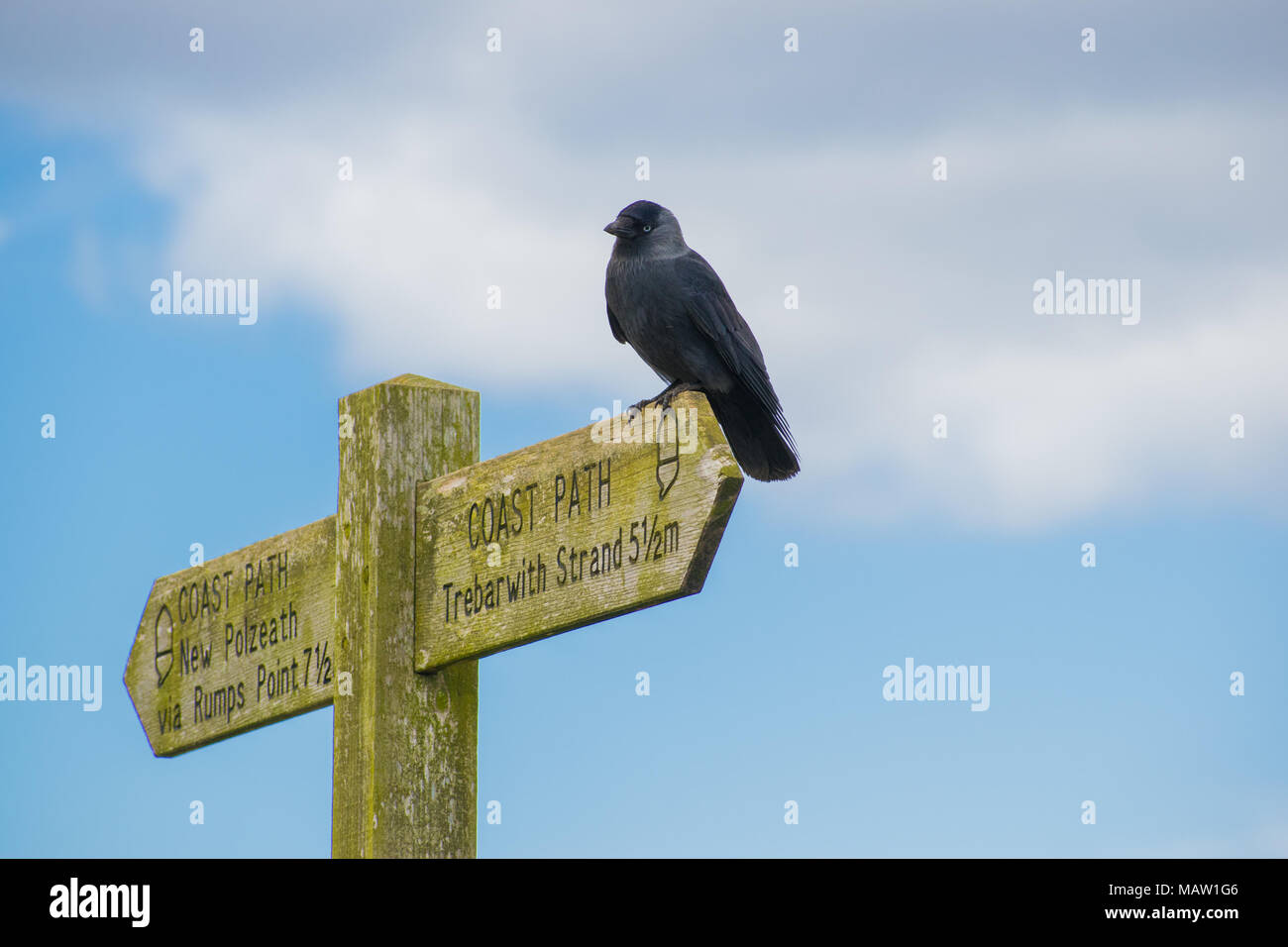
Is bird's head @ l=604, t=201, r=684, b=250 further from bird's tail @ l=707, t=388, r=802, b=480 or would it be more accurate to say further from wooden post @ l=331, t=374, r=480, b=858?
wooden post @ l=331, t=374, r=480, b=858

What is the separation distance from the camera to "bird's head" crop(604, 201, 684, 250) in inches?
185

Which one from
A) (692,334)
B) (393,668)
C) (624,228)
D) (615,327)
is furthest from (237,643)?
(624,228)

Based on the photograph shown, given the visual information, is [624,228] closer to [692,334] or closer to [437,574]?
[692,334]

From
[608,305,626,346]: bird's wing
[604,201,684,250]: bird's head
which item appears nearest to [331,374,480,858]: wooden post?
[608,305,626,346]: bird's wing

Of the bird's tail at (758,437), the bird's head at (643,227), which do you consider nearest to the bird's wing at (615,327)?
the bird's head at (643,227)

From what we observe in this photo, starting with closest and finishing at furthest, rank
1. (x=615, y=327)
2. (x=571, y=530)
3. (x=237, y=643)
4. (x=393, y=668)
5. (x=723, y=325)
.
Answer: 1. (x=571, y=530)
2. (x=393, y=668)
3. (x=237, y=643)
4. (x=723, y=325)
5. (x=615, y=327)

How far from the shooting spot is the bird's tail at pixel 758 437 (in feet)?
12.7

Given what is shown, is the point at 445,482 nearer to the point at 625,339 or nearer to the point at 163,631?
the point at 163,631

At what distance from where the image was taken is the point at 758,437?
3.97 m

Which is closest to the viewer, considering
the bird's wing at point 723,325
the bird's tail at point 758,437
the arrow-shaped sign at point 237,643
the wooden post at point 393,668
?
the wooden post at point 393,668

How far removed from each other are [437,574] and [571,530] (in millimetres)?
369

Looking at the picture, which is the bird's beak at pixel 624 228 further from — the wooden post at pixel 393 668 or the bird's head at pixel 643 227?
the wooden post at pixel 393 668

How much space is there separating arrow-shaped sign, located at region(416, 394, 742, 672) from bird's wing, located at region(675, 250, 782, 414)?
135 centimetres

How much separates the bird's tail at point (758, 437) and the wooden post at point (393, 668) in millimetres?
1158
